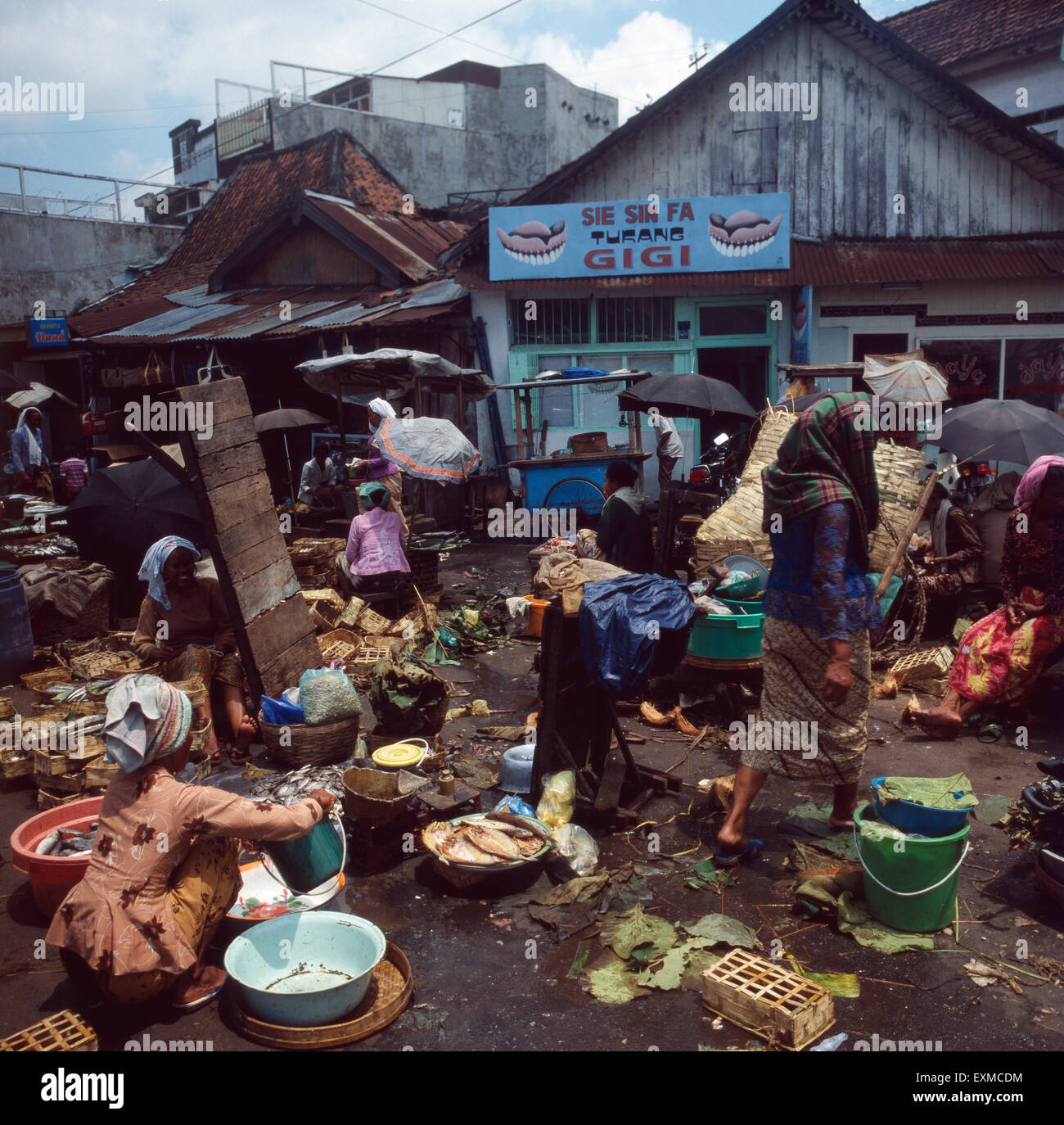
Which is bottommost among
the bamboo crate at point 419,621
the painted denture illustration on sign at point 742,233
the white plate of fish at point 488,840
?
the white plate of fish at point 488,840

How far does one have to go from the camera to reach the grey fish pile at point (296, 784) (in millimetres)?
5004

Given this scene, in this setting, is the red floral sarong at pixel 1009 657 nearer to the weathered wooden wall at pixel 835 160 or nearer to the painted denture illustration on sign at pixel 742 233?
the painted denture illustration on sign at pixel 742 233

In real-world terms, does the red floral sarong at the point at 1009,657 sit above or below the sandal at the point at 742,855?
above

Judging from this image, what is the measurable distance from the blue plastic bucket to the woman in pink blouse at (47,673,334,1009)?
2523 mm

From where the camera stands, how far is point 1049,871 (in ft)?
13.0

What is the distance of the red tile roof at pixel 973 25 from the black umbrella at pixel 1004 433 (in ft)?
44.1

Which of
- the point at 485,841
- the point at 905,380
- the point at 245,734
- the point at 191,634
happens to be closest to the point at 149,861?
the point at 485,841

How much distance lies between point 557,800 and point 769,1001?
1.77 m

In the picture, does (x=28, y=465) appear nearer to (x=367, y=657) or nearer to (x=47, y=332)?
(x=47, y=332)

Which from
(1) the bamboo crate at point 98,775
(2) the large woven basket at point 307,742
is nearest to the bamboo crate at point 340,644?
(2) the large woven basket at point 307,742

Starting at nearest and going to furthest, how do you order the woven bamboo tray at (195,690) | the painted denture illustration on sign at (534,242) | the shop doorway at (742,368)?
the woven bamboo tray at (195,690) < the painted denture illustration on sign at (534,242) < the shop doorway at (742,368)

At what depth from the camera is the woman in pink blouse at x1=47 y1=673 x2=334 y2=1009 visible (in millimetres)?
3336

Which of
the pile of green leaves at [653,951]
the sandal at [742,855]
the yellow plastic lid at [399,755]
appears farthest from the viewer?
the yellow plastic lid at [399,755]
